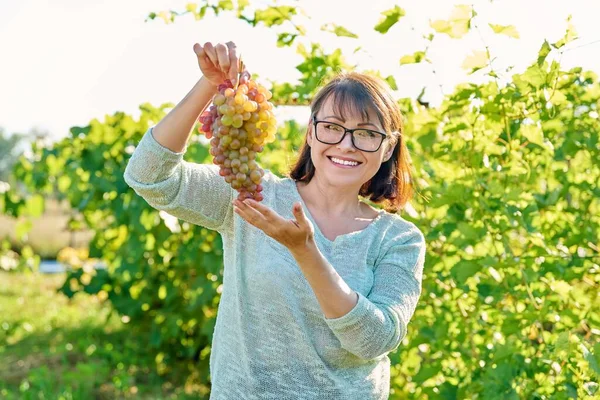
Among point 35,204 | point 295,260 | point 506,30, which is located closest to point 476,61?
point 506,30

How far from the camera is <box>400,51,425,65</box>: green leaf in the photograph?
2.64 meters

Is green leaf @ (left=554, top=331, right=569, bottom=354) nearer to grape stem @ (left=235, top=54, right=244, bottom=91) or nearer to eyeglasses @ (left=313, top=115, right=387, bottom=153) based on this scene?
eyeglasses @ (left=313, top=115, right=387, bottom=153)

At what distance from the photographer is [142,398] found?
14.7ft

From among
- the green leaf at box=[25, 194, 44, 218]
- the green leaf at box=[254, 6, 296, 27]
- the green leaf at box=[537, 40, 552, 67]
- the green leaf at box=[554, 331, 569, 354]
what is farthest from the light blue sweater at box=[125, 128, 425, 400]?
the green leaf at box=[25, 194, 44, 218]

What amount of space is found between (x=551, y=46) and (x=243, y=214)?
1.17m

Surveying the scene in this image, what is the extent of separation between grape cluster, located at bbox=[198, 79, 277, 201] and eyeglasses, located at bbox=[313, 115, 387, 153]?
267 mm

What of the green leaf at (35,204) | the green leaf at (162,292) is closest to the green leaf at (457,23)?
the green leaf at (162,292)

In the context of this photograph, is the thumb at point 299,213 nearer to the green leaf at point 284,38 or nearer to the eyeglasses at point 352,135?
the eyeglasses at point 352,135

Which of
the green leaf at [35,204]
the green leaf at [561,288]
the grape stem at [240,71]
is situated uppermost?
the grape stem at [240,71]

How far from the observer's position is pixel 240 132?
64.3 inches

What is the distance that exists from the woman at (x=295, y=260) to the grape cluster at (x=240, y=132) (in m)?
0.12

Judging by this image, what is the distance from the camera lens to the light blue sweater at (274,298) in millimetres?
1849

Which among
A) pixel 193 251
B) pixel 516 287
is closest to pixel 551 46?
pixel 516 287

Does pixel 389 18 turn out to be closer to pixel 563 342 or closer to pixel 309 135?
pixel 309 135
